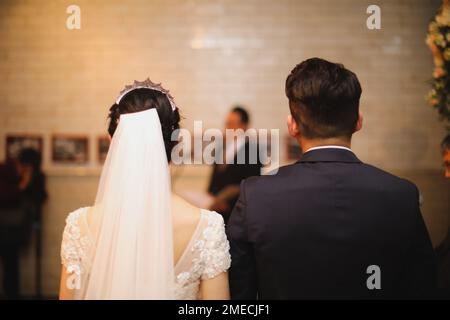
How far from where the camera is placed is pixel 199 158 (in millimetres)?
4781

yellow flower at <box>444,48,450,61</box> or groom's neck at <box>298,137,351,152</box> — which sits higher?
yellow flower at <box>444,48,450,61</box>

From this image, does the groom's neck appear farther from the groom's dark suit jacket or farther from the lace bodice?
the lace bodice

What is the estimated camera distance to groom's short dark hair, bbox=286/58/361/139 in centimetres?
155

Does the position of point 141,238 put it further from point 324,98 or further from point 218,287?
point 324,98

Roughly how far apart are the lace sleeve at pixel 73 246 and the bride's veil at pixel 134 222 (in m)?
0.03

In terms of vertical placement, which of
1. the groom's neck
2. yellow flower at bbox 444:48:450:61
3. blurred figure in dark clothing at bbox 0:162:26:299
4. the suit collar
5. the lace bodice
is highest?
yellow flower at bbox 444:48:450:61

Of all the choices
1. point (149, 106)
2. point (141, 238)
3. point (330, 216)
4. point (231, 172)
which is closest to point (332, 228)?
point (330, 216)

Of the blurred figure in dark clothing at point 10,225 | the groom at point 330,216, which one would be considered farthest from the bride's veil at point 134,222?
the blurred figure in dark clothing at point 10,225

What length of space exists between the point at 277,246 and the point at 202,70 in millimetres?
3488

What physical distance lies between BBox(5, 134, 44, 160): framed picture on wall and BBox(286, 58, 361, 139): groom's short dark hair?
3.83 metres

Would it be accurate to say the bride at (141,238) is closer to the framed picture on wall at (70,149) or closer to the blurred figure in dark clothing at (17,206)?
the blurred figure in dark clothing at (17,206)

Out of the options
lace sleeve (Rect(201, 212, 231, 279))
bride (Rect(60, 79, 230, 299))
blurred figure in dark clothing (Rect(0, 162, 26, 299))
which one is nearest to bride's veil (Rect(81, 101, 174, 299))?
bride (Rect(60, 79, 230, 299))

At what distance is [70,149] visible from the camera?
495cm
